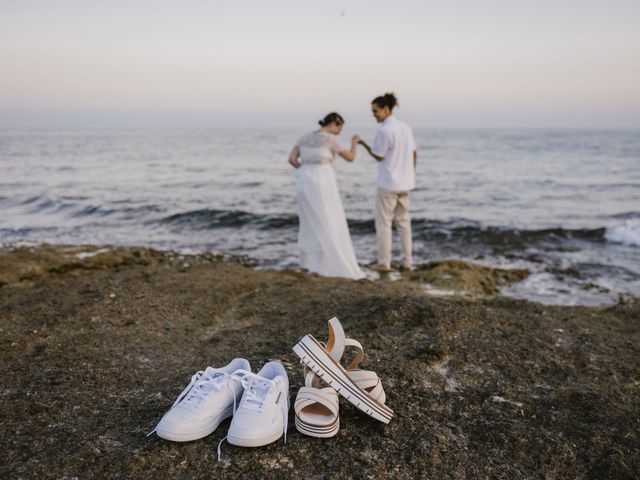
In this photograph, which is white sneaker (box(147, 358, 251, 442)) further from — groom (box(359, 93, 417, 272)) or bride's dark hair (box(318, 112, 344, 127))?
groom (box(359, 93, 417, 272))

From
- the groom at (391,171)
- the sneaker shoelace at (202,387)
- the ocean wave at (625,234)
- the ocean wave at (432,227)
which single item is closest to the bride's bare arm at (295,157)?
the groom at (391,171)

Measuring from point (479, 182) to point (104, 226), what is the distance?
1413cm

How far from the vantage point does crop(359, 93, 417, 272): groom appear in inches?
277

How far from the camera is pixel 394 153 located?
23.4 ft

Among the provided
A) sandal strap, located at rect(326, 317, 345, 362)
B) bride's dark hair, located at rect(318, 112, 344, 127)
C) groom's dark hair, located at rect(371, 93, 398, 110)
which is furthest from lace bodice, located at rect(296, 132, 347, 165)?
sandal strap, located at rect(326, 317, 345, 362)

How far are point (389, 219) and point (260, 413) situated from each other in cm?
572

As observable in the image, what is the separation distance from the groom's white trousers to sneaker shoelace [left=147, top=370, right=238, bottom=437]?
5.42 meters

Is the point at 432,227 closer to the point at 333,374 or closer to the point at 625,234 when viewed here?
the point at 625,234

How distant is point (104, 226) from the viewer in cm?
1161

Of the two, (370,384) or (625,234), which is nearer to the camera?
(370,384)

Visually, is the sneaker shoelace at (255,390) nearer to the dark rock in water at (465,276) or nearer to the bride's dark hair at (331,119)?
the dark rock in water at (465,276)

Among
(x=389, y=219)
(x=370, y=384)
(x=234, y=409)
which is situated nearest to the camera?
(x=234, y=409)

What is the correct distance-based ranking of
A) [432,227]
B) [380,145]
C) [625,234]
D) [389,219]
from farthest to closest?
[432,227] → [625,234] → [389,219] → [380,145]

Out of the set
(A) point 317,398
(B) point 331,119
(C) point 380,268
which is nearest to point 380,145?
(B) point 331,119
